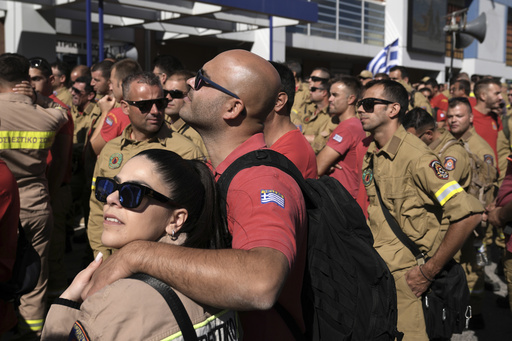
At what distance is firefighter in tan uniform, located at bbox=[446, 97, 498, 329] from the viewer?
208 inches

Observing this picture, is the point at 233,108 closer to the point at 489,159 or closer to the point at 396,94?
the point at 396,94

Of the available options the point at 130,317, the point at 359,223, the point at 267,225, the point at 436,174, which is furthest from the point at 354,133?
the point at 130,317

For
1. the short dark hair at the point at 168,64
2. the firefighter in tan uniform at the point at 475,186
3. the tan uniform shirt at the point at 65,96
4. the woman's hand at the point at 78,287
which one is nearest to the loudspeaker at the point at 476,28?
the firefighter in tan uniform at the point at 475,186

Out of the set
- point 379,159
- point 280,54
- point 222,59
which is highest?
point 280,54

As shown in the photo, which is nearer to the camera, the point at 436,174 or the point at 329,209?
the point at 329,209

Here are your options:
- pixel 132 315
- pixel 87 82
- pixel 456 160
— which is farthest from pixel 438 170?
pixel 87 82

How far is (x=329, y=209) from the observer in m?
2.01

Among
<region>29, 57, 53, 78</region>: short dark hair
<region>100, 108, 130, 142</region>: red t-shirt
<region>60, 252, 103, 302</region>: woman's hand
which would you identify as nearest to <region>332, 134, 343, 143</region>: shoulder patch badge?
<region>100, 108, 130, 142</region>: red t-shirt

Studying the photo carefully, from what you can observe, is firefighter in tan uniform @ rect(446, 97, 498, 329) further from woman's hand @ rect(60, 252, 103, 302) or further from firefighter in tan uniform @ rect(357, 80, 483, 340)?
woman's hand @ rect(60, 252, 103, 302)

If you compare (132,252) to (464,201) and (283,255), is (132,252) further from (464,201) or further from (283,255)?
(464,201)

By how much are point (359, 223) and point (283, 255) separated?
63cm

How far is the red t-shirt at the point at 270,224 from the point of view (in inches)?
62.1

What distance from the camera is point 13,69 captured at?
14.1 feet

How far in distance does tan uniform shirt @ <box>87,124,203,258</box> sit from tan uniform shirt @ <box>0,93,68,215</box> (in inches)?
21.9
